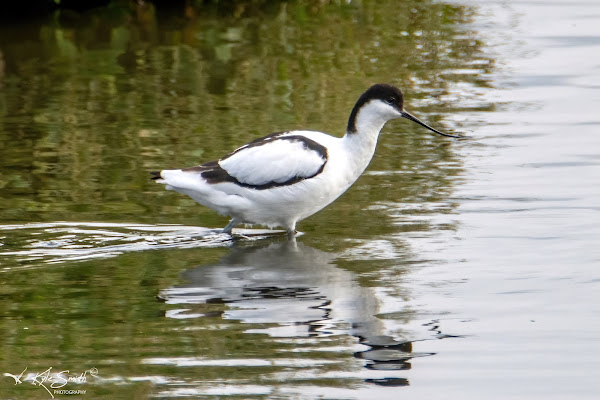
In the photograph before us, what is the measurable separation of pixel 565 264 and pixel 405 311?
57.5 inches

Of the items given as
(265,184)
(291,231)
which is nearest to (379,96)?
(265,184)

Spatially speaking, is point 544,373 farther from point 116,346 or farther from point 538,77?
point 538,77

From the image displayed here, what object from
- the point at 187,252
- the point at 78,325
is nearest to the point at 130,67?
the point at 187,252

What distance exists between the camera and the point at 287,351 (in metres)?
6.40

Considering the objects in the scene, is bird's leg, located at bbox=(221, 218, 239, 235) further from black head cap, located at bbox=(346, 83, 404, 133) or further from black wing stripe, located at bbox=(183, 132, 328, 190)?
black head cap, located at bbox=(346, 83, 404, 133)

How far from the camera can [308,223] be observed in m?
9.37

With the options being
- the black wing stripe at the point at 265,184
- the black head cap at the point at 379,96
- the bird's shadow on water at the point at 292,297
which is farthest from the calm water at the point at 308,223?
the black head cap at the point at 379,96

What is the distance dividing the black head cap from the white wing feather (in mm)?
491

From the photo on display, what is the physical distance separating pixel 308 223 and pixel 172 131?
282 cm

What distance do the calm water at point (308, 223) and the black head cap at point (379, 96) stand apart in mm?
848

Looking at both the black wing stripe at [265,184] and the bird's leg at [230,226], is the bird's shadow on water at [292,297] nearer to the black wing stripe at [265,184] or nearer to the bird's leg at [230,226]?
the bird's leg at [230,226]

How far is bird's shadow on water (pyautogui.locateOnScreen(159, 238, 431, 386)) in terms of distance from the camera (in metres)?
6.61

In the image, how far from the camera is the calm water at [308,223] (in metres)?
6.27

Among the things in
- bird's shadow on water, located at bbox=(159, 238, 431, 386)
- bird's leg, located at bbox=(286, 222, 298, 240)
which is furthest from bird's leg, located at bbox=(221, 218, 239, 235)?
bird's leg, located at bbox=(286, 222, 298, 240)
